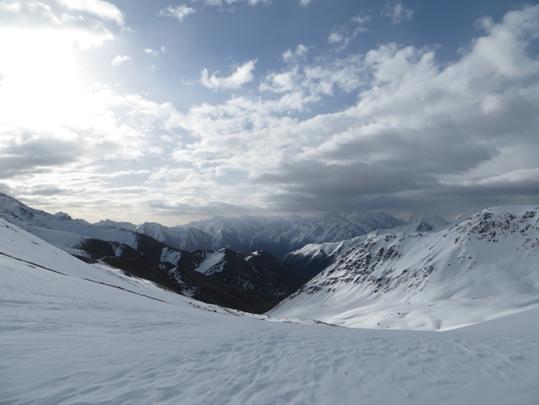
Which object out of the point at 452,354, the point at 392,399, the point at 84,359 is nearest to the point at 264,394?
the point at 392,399

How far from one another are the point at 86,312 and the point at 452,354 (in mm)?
15977

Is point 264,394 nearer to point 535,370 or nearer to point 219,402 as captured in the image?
point 219,402

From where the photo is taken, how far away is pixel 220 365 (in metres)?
10.0

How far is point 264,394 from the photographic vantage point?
815cm

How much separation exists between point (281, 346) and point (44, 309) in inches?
390

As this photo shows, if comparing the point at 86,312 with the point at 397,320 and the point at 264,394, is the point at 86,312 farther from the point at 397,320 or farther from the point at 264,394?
the point at 397,320

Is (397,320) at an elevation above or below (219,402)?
below

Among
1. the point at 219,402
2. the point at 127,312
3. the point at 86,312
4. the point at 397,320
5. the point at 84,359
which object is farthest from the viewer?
the point at 397,320

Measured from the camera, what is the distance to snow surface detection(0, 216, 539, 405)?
7.57 meters

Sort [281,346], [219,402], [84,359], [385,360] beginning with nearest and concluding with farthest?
1. [219,402]
2. [84,359]
3. [385,360]
4. [281,346]

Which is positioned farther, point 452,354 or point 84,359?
point 452,354

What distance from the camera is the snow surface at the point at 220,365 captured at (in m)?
7.57

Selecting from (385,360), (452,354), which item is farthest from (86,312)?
(452,354)

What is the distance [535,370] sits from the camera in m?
11.4
